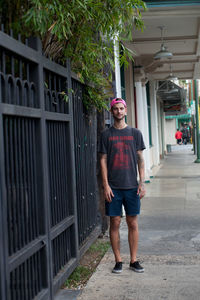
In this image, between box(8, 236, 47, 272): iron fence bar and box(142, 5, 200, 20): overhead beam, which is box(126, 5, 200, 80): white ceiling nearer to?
box(142, 5, 200, 20): overhead beam

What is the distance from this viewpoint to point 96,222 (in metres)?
6.21

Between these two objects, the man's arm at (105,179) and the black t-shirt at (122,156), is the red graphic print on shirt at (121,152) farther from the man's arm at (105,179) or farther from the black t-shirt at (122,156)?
the man's arm at (105,179)

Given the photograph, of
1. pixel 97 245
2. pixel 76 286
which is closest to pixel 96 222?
pixel 97 245

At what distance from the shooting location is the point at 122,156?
483 cm

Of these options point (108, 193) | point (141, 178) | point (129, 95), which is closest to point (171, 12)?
point (129, 95)

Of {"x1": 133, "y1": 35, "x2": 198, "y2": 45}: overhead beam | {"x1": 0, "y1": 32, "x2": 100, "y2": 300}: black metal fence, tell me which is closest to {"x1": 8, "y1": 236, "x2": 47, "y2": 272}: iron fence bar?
{"x1": 0, "y1": 32, "x2": 100, "y2": 300}: black metal fence

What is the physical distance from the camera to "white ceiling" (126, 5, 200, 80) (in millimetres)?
8672

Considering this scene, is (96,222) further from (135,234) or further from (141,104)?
(141,104)

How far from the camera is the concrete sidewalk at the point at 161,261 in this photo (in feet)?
14.0

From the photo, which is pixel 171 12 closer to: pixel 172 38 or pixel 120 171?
pixel 172 38

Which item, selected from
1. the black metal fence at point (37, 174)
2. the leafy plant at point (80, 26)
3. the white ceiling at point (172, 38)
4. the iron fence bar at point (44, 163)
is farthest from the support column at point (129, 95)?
the iron fence bar at point (44, 163)

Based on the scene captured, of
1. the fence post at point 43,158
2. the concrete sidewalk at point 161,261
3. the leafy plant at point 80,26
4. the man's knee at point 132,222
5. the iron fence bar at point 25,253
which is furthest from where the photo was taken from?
the man's knee at point 132,222

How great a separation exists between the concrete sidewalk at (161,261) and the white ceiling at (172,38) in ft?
11.0

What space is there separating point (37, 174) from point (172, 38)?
28.5ft
